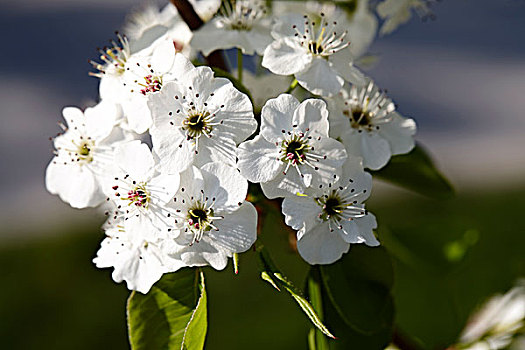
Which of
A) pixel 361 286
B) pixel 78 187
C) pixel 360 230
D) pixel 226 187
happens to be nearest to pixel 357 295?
pixel 361 286

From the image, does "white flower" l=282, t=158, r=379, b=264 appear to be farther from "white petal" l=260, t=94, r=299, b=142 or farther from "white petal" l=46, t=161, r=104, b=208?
"white petal" l=46, t=161, r=104, b=208

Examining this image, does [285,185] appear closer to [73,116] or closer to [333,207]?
[333,207]

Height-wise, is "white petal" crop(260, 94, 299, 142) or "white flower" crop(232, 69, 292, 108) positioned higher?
"white petal" crop(260, 94, 299, 142)

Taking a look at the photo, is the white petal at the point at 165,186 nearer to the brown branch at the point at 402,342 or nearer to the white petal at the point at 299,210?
the white petal at the point at 299,210

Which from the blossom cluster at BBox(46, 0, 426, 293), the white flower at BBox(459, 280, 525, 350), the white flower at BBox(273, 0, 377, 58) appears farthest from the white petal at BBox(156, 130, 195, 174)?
the white flower at BBox(459, 280, 525, 350)

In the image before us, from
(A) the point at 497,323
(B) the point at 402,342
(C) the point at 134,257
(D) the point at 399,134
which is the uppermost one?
(C) the point at 134,257
